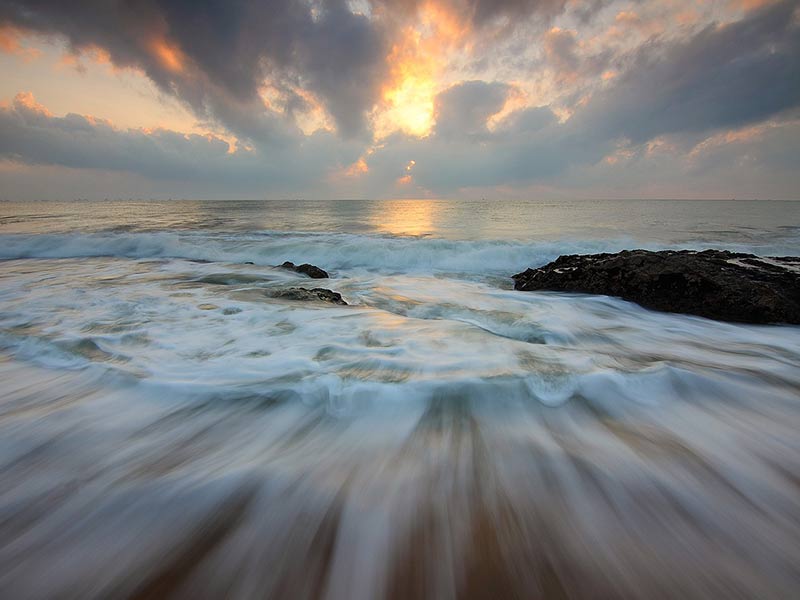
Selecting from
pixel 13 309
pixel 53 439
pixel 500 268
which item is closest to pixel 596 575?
pixel 53 439

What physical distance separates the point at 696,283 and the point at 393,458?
591 cm

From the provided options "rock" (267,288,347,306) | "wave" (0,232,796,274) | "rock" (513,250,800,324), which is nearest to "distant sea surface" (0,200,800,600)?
"rock" (513,250,800,324)

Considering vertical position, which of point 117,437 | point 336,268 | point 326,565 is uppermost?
point 326,565

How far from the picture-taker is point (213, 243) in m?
13.5

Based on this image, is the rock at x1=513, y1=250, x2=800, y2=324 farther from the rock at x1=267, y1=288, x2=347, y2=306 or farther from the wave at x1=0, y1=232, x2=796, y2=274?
the rock at x1=267, y1=288, x2=347, y2=306

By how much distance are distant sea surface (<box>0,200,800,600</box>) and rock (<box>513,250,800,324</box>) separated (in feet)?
1.98

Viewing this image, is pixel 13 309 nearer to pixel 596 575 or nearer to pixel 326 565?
pixel 326 565

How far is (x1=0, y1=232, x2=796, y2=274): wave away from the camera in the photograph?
11.1 metres

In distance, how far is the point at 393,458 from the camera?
2.15 m

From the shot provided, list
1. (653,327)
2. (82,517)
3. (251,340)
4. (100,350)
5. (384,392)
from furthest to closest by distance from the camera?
(653,327) < (251,340) < (100,350) < (384,392) < (82,517)

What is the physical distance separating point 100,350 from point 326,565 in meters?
3.72

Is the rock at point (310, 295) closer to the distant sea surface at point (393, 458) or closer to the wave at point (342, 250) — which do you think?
the distant sea surface at point (393, 458)

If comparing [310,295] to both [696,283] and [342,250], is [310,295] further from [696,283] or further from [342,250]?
[342,250]

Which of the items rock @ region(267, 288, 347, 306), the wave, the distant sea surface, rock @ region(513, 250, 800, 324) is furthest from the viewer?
the wave
